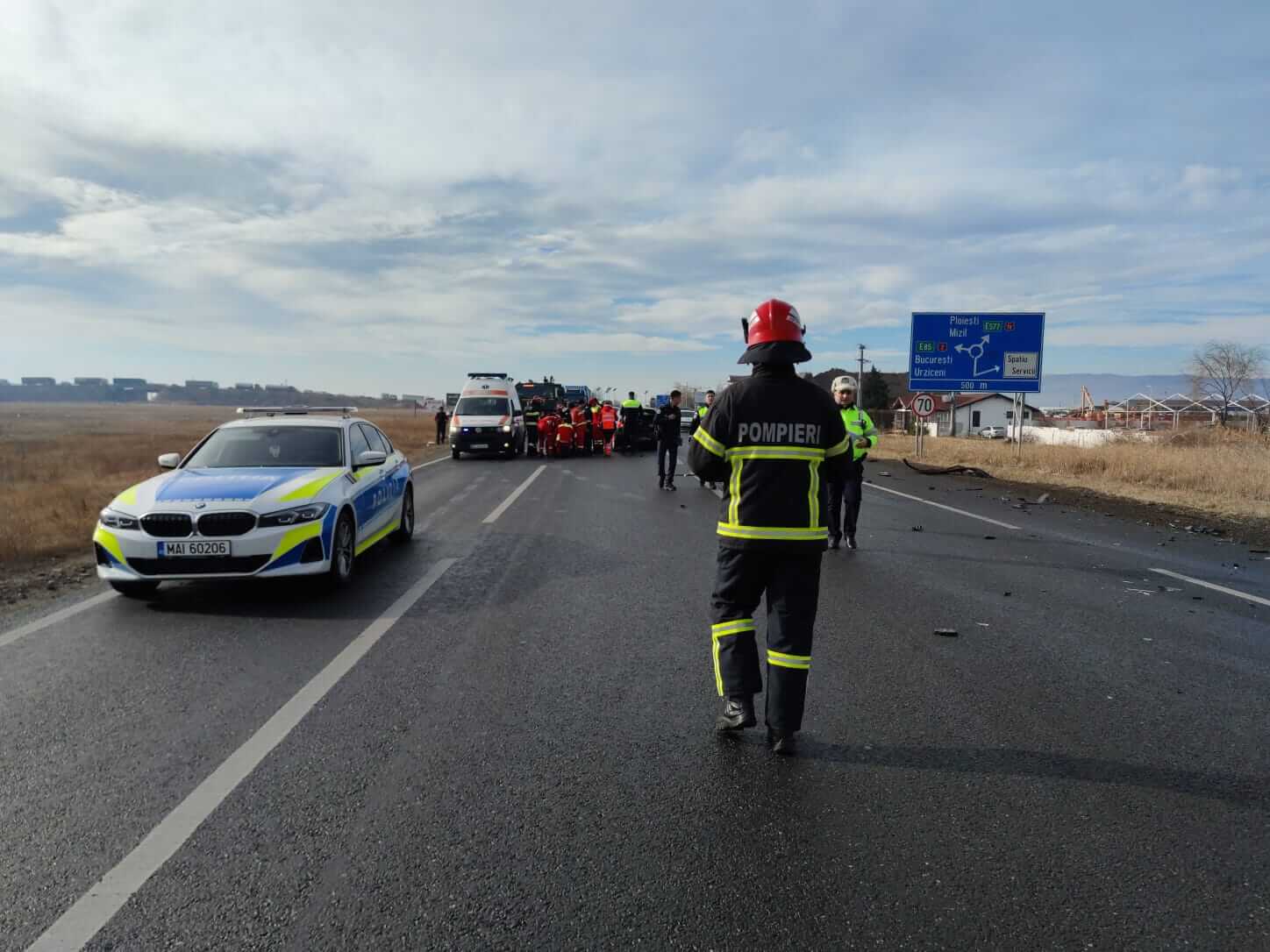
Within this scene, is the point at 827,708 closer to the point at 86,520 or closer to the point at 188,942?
the point at 188,942

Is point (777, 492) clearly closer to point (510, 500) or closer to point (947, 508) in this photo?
point (510, 500)

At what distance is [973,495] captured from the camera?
57.3 feet

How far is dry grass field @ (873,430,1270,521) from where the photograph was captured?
52.4 feet

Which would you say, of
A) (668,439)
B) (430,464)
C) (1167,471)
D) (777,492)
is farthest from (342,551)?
(1167,471)

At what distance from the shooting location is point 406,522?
34.0 ft

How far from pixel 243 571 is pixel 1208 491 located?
681 inches

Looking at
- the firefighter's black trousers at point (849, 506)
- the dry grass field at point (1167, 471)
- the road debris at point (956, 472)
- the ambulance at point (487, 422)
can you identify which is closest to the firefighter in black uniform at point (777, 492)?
the firefighter's black trousers at point (849, 506)

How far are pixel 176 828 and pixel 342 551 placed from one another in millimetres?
4510

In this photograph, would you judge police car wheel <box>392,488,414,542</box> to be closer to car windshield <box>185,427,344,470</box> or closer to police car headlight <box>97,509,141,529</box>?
car windshield <box>185,427,344,470</box>

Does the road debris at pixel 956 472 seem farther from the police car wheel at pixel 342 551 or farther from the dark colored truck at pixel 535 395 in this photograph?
the police car wheel at pixel 342 551

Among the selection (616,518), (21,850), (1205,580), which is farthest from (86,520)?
(1205,580)

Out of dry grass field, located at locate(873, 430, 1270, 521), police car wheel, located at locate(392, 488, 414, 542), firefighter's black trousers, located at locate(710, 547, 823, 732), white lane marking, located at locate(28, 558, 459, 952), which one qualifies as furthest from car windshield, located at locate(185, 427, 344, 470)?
dry grass field, located at locate(873, 430, 1270, 521)

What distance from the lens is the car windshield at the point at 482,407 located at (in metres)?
26.7

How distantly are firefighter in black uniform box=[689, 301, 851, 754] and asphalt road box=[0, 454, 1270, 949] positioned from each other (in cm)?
40
